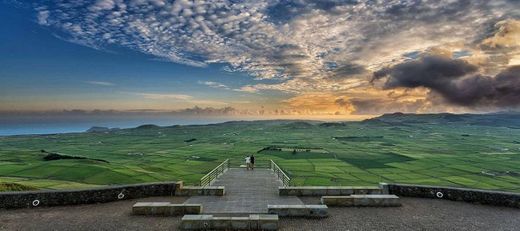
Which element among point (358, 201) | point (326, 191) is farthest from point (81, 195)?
point (358, 201)

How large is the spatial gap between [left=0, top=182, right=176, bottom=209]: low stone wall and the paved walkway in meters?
2.57

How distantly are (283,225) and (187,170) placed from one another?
71967 mm

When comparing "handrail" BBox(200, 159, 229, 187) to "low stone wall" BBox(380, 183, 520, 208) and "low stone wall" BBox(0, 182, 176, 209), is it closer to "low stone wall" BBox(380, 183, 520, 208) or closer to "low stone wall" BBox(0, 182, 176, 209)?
"low stone wall" BBox(0, 182, 176, 209)

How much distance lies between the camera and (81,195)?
59.0ft

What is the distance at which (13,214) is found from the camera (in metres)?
15.8

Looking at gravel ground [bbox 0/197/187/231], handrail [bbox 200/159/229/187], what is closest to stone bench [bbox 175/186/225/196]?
handrail [bbox 200/159/229/187]

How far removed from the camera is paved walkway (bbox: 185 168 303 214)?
56.6 ft

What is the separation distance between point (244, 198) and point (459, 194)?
13599 mm

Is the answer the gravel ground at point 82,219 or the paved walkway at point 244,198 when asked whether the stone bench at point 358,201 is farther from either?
the gravel ground at point 82,219

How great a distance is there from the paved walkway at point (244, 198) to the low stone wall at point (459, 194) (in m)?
7.00

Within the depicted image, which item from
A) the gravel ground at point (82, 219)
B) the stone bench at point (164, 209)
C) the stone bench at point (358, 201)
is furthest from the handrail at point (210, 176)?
the stone bench at point (358, 201)

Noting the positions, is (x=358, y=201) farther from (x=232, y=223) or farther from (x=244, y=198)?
(x=232, y=223)

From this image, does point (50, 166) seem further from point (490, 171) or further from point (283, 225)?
point (490, 171)

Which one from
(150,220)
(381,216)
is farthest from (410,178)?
(150,220)
